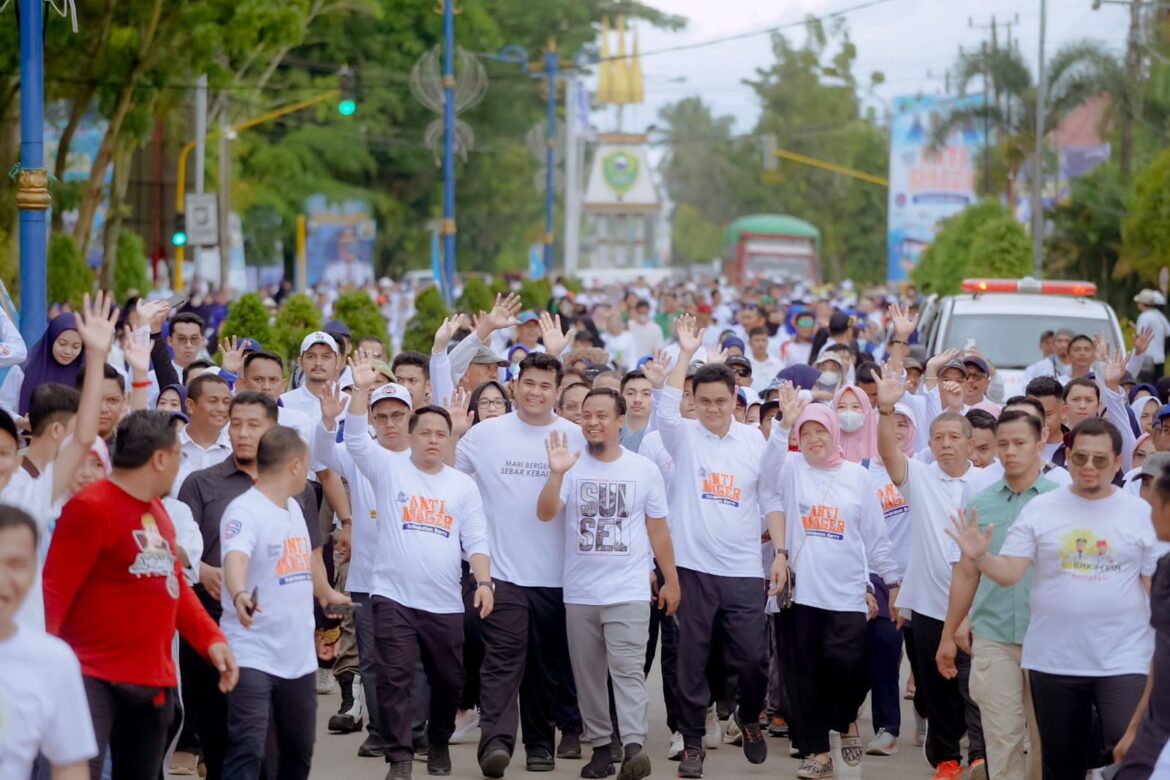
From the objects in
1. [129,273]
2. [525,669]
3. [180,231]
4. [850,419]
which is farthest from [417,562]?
[129,273]

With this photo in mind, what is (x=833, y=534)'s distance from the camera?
944 cm

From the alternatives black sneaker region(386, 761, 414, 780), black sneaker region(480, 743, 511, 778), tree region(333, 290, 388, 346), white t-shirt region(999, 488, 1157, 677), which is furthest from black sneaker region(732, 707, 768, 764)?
tree region(333, 290, 388, 346)

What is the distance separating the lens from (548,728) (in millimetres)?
9789

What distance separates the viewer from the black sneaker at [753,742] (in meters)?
9.65

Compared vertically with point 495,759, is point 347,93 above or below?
above

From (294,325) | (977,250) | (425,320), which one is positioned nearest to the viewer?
(294,325)

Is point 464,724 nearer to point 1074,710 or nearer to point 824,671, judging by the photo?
point 824,671

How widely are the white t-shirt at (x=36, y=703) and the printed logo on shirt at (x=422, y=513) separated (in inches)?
160

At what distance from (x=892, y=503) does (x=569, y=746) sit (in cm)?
220

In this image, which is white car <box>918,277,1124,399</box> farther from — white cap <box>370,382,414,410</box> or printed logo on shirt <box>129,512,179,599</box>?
printed logo on shirt <box>129,512,179,599</box>

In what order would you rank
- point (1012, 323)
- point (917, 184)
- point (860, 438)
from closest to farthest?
point (860, 438)
point (1012, 323)
point (917, 184)

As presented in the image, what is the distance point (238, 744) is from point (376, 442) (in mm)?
2553

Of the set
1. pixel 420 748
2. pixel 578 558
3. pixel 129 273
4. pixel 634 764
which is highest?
pixel 129 273

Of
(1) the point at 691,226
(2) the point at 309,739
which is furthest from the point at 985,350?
(1) the point at 691,226
